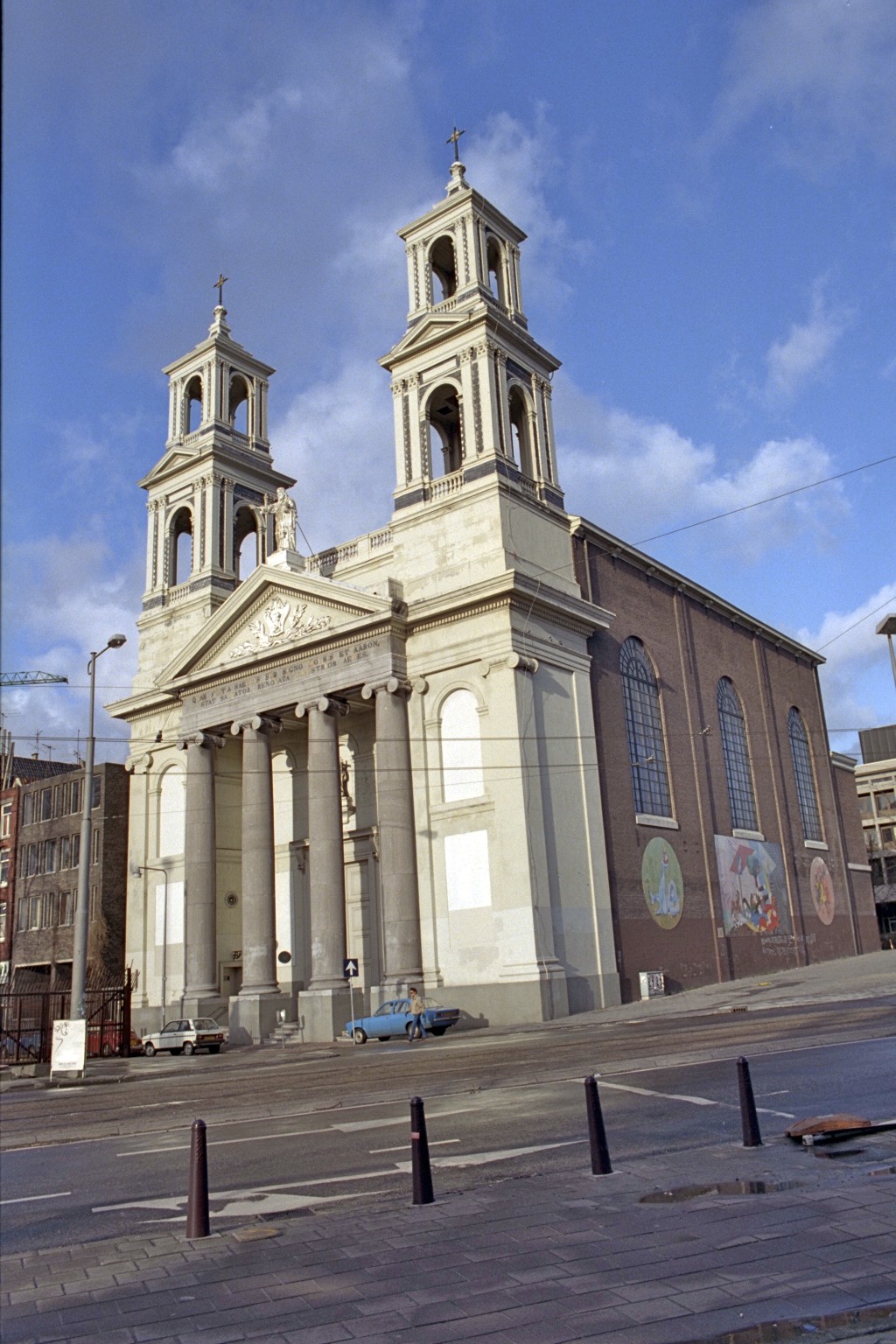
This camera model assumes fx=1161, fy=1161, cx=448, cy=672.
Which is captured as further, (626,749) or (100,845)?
(100,845)

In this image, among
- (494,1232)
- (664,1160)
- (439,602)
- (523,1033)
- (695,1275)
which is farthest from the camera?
(439,602)

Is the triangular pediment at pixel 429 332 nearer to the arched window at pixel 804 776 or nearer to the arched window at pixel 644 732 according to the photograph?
the arched window at pixel 644 732

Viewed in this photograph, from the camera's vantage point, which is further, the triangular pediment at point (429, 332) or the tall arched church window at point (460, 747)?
the triangular pediment at point (429, 332)

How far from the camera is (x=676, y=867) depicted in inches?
1651

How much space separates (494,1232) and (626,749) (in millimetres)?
33445

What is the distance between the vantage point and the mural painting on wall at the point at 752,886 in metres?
45.4

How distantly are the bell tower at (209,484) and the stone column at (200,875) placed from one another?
7016 millimetres

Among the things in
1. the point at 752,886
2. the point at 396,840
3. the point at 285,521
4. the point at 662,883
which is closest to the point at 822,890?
the point at 752,886

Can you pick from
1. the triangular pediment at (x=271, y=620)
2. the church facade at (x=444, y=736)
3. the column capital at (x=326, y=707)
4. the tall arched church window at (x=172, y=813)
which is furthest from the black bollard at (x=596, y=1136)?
the tall arched church window at (x=172, y=813)

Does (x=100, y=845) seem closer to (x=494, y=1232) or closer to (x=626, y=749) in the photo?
(x=626, y=749)

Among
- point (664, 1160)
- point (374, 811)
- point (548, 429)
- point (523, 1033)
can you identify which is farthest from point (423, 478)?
point (664, 1160)

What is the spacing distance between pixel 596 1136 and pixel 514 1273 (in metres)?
2.97

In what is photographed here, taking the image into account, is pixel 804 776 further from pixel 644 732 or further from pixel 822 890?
pixel 644 732

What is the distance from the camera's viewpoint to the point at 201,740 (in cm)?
4288
